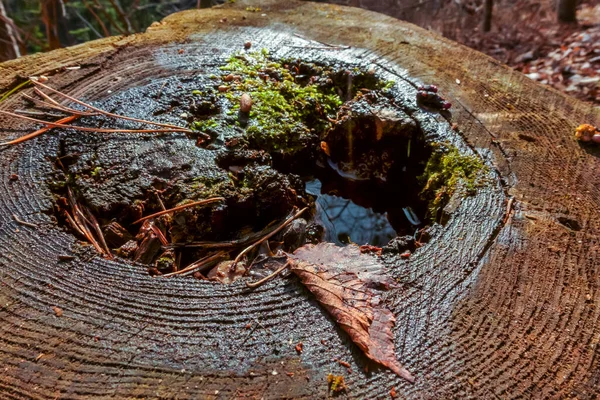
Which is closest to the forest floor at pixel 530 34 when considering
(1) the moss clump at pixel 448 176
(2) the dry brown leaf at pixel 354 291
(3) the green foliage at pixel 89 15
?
(1) the moss clump at pixel 448 176

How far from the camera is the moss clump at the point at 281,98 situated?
1.92m

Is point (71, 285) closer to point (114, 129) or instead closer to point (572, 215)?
point (114, 129)

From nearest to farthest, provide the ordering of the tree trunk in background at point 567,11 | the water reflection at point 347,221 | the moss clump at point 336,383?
the moss clump at point 336,383
the water reflection at point 347,221
the tree trunk in background at point 567,11

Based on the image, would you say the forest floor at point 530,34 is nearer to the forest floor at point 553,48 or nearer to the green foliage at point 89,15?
the forest floor at point 553,48

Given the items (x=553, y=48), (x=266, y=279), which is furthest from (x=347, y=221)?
(x=553, y=48)

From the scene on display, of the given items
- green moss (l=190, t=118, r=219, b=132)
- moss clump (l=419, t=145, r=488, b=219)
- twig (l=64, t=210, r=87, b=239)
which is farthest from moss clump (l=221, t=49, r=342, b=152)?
twig (l=64, t=210, r=87, b=239)

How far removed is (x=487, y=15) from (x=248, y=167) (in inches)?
186

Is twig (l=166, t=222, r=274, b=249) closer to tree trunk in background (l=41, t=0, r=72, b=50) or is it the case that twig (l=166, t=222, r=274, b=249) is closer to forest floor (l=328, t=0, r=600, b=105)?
forest floor (l=328, t=0, r=600, b=105)

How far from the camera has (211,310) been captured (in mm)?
1248

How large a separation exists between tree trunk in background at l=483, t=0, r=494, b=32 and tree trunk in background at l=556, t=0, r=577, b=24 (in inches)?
28.1

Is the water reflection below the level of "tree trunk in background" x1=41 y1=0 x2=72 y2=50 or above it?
below

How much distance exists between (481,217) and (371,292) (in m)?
0.54

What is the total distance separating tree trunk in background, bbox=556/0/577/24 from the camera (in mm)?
4789

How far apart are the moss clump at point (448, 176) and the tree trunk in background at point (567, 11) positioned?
13.9 feet
